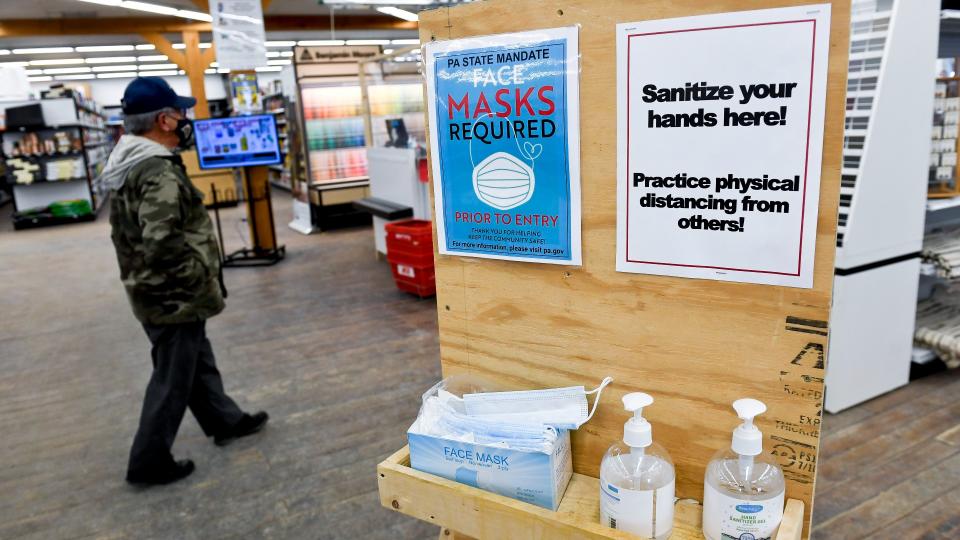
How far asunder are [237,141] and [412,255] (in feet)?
8.77

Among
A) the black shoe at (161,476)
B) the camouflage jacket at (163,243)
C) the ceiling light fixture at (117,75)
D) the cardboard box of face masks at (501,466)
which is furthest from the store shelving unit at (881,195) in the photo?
the ceiling light fixture at (117,75)

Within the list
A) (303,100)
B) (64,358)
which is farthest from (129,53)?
(64,358)

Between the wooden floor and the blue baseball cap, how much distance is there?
65.5 inches

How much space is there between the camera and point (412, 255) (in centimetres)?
548

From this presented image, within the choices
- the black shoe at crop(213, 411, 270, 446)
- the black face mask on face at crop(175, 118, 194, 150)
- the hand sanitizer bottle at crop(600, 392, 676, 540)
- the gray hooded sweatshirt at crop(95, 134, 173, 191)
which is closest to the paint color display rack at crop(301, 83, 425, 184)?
the black face mask on face at crop(175, 118, 194, 150)

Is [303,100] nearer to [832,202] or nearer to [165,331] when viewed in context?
[165,331]

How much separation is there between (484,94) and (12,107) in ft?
42.0

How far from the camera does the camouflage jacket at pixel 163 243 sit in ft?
8.78

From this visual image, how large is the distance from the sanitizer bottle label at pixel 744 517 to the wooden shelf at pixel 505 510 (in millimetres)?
20

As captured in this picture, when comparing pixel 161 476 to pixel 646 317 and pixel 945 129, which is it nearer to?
pixel 646 317

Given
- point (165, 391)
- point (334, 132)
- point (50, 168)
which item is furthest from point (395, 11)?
point (50, 168)

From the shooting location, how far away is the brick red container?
543 centimetres

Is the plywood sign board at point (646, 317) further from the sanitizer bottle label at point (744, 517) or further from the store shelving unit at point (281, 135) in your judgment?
the store shelving unit at point (281, 135)

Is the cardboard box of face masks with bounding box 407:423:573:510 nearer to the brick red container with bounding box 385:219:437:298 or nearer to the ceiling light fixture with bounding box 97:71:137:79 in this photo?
the brick red container with bounding box 385:219:437:298
